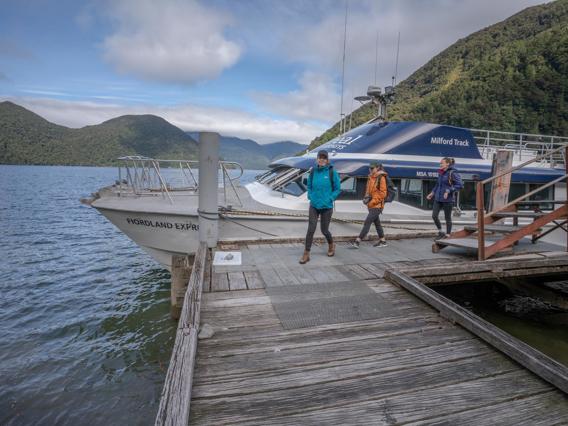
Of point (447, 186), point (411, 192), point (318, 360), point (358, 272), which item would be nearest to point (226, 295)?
point (318, 360)

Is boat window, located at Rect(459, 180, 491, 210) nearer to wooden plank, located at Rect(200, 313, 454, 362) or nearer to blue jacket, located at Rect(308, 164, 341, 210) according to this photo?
blue jacket, located at Rect(308, 164, 341, 210)

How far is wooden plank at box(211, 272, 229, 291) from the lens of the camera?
427 cm

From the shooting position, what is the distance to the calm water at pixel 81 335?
5117mm

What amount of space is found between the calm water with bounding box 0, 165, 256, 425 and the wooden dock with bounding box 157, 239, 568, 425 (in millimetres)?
2809

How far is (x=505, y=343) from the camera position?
2750 millimetres

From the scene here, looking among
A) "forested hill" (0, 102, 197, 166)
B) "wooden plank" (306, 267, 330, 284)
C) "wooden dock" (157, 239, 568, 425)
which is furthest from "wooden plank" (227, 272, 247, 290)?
"forested hill" (0, 102, 197, 166)

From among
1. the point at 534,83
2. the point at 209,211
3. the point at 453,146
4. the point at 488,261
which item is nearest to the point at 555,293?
the point at 488,261

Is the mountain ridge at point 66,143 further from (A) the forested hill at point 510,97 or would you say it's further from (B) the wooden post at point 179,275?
(B) the wooden post at point 179,275

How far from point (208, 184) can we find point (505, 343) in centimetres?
452

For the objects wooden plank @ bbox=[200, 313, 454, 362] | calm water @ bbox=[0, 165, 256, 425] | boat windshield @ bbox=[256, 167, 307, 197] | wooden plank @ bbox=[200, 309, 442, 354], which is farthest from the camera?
boat windshield @ bbox=[256, 167, 307, 197]

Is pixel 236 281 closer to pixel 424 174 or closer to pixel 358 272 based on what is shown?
pixel 358 272

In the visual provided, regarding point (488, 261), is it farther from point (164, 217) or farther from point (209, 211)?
point (164, 217)

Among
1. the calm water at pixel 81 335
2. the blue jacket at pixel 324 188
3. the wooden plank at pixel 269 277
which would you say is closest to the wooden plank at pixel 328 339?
the wooden plank at pixel 269 277

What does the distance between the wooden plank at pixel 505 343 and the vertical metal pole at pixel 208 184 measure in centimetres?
349
